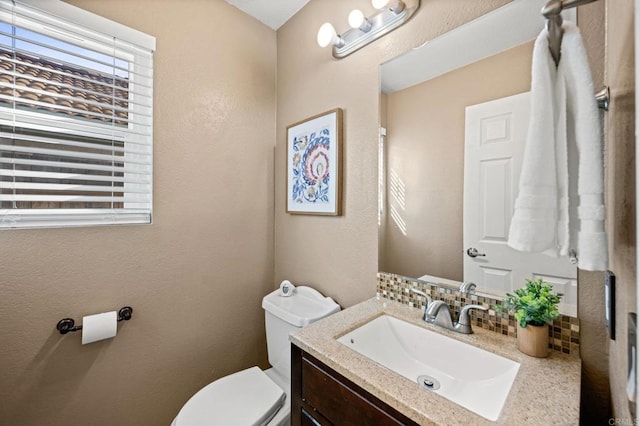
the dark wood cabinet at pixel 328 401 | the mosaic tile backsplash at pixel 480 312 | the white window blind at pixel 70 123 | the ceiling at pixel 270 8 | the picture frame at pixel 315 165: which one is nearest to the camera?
the dark wood cabinet at pixel 328 401

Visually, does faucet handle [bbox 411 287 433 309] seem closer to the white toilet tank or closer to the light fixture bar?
the white toilet tank

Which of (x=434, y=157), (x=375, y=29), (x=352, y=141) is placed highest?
(x=375, y=29)

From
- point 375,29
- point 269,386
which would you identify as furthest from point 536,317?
point 375,29

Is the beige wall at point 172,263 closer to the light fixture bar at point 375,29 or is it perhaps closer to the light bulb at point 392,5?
the light fixture bar at point 375,29

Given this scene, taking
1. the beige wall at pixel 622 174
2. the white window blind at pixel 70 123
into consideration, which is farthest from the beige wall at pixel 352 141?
the white window blind at pixel 70 123

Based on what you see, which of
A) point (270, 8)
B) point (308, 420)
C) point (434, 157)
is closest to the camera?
point (308, 420)

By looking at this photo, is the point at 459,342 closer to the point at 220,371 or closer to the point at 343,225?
the point at 343,225

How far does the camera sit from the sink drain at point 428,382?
841 millimetres

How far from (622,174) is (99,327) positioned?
5.73ft

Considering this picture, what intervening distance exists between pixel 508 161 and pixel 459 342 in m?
0.63

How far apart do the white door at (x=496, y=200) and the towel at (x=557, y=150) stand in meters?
0.33

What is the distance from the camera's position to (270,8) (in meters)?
1.64

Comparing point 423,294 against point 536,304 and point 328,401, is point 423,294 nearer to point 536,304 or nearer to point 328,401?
point 536,304

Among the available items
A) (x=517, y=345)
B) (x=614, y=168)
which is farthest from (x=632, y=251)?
(x=517, y=345)
